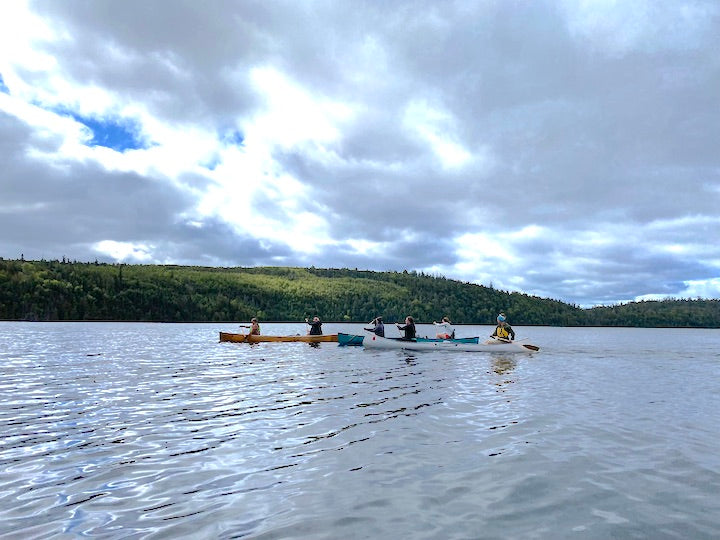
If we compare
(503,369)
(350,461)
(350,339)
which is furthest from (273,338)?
(350,461)

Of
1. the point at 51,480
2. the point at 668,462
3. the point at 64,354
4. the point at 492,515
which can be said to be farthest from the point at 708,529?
the point at 64,354

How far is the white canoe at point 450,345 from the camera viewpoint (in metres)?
48.2

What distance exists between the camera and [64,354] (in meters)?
41.7

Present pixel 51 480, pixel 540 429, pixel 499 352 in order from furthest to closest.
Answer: pixel 499 352, pixel 540 429, pixel 51 480

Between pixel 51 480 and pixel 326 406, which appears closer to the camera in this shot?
pixel 51 480

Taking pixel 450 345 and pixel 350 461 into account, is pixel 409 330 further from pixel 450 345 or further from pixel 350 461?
pixel 350 461

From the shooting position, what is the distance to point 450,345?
160 ft

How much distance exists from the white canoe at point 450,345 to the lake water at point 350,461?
22943 millimetres

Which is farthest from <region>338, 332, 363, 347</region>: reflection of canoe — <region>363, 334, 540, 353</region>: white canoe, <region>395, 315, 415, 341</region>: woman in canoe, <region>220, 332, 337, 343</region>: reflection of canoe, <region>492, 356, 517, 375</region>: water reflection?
<region>492, 356, 517, 375</region>: water reflection

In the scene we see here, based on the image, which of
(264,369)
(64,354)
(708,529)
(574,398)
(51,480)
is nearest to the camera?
(708,529)

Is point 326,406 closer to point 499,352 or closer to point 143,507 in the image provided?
point 143,507

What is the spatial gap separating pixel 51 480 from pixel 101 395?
1142 cm

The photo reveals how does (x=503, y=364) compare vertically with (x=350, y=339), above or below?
below

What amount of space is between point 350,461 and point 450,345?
37.8 metres
